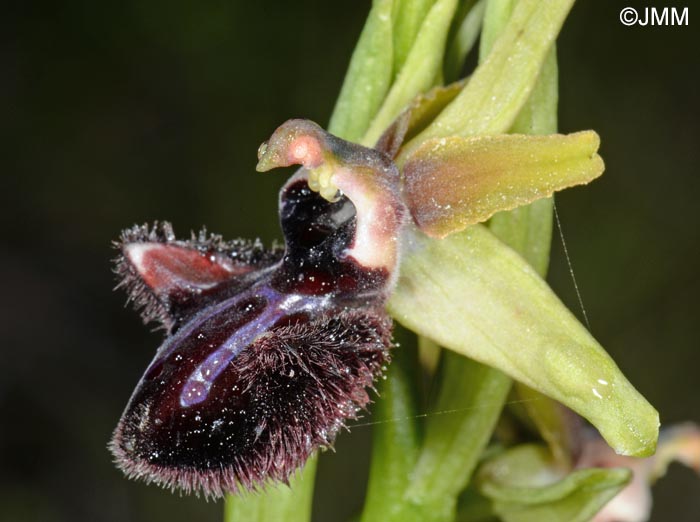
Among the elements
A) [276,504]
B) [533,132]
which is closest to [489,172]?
[533,132]

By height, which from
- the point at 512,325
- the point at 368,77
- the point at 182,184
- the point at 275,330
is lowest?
the point at 512,325

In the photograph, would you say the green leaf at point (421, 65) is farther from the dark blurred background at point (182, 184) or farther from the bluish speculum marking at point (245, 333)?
the dark blurred background at point (182, 184)

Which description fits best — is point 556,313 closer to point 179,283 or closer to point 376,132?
point 376,132

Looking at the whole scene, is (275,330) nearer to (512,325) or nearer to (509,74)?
(512,325)

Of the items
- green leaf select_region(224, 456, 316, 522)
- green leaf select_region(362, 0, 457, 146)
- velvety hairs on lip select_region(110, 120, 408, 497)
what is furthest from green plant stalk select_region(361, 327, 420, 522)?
green leaf select_region(362, 0, 457, 146)

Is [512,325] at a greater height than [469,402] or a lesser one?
greater

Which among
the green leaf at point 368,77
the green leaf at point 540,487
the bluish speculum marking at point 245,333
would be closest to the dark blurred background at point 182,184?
the green leaf at point 368,77

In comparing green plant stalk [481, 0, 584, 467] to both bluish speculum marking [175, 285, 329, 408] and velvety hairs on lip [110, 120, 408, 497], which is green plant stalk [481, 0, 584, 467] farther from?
bluish speculum marking [175, 285, 329, 408]
